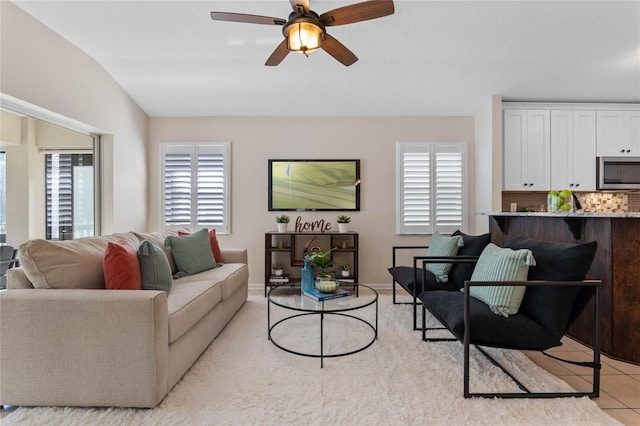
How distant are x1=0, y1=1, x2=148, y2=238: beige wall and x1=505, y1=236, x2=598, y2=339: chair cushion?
A: 402 cm

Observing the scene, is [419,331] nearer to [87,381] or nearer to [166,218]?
[87,381]

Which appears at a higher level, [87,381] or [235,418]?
[87,381]

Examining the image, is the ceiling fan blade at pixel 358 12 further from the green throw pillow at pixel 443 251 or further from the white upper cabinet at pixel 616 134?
the white upper cabinet at pixel 616 134

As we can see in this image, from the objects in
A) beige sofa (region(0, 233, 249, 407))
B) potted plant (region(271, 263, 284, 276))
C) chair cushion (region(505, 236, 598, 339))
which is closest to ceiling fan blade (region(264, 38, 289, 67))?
beige sofa (region(0, 233, 249, 407))

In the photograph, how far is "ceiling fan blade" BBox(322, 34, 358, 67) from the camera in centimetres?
239

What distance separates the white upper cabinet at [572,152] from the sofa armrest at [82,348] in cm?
487

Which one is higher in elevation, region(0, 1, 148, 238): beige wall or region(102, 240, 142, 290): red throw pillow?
region(0, 1, 148, 238): beige wall

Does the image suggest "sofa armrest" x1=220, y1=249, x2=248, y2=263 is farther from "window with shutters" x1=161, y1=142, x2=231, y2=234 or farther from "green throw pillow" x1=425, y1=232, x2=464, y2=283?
"green throw pillow" x1=425, y1=232, x2=464, y2=283

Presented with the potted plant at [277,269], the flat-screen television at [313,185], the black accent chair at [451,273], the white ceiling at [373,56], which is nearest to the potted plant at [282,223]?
the flat-screen television at [313,185]

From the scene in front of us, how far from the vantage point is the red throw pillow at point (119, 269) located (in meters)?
2.07

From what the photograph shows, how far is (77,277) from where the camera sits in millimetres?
1994

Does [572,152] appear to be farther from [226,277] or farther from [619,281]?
[226,277]

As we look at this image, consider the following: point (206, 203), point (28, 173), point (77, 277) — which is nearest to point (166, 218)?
point (206, 203)

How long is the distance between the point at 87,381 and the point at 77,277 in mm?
607
